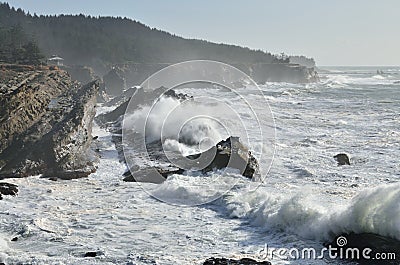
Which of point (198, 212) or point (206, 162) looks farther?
point (206, 162)

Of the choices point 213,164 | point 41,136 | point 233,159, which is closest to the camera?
point 233,159

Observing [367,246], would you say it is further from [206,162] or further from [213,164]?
[206,162]

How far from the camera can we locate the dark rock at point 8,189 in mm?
12531

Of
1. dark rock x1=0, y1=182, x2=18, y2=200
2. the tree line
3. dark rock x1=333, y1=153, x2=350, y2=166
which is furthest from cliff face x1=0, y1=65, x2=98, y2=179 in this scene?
the tree line

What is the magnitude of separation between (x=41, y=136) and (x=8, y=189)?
5.55 metres

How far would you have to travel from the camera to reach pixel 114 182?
1482cm

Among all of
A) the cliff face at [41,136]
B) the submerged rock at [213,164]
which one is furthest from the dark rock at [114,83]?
the submerged rock at [213,164]

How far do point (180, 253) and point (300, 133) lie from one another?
19640mm

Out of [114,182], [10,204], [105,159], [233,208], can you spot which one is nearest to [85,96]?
[105,159]

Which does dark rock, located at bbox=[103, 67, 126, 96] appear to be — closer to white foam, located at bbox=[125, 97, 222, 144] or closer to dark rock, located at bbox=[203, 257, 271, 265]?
white foam, located at bbox=[125, 97, 222, 144]

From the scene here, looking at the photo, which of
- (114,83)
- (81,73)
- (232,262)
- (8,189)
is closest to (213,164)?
(8,189)

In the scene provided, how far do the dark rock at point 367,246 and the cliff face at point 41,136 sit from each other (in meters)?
9.99

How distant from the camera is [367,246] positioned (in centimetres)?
805

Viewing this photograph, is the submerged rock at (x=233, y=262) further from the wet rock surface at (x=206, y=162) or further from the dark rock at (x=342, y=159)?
the dark rock at (x=342, y=159)
